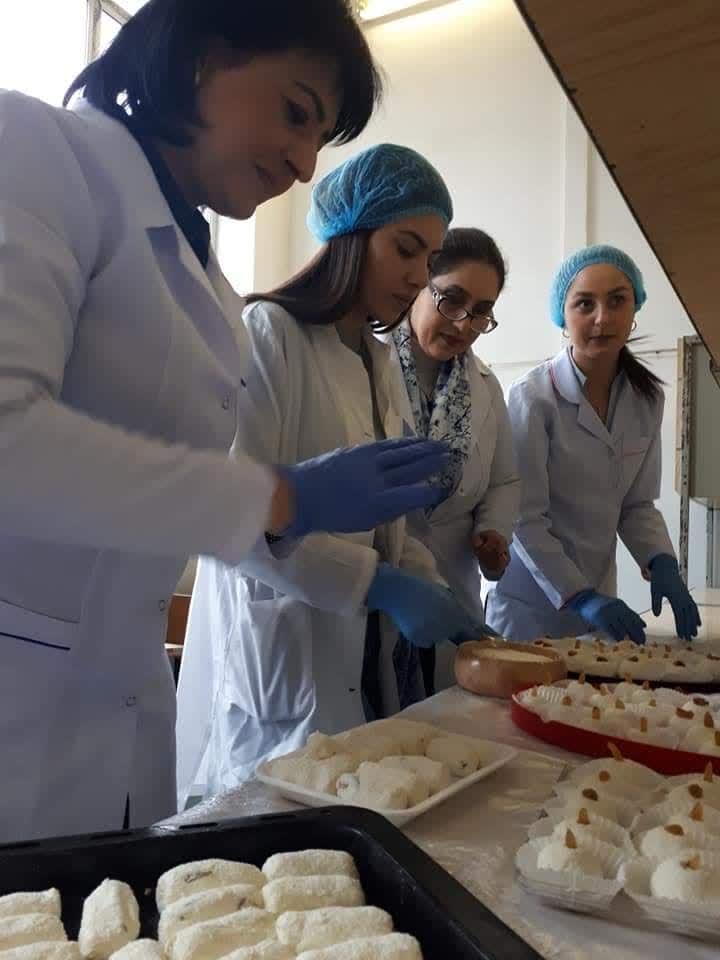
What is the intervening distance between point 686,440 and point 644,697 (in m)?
2.34

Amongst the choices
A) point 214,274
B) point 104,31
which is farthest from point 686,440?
point 104,31

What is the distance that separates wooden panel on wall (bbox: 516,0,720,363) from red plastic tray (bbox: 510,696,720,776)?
569 mm

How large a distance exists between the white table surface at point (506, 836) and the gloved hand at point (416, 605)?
0.44 ft

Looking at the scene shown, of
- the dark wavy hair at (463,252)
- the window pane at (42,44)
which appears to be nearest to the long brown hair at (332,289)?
the dark wavy hair at (463,252)

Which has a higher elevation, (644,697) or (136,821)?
(644,697)

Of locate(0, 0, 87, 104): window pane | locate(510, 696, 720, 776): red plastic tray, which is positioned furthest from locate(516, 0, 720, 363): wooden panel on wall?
locate(0, 0, 87, 104): window pane

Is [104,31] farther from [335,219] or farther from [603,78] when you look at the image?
[603,78]

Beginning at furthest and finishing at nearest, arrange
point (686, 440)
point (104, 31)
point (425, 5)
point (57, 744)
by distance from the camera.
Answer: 1. point (425, 5)
2. point (104, 31)
3. point (686, 440)
4. point (57, 744)

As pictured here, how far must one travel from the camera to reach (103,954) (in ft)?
1.67

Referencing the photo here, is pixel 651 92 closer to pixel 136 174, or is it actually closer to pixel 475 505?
pixel 136 174

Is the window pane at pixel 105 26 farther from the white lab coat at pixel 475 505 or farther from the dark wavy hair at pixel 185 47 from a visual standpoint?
the dark wavy hair at pixel 185 47

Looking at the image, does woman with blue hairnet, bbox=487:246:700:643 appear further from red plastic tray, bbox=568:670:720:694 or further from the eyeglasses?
red plastic tray, bbox=568:670:720:694

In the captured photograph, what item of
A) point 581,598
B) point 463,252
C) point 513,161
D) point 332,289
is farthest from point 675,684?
point 513,161

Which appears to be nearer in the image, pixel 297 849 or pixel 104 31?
pixel 297 849
